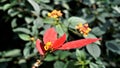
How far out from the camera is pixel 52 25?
1651 millimetres

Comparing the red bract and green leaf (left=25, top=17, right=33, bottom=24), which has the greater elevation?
the red bract

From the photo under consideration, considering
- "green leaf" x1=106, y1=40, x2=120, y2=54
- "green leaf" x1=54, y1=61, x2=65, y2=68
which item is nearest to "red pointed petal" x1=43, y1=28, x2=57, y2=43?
Result: "green leaf" x1=54, y1=61, x2=65, y2=68

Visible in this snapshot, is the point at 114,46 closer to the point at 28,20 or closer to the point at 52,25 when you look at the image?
the point at 52,25

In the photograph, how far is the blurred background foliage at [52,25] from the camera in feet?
5.58

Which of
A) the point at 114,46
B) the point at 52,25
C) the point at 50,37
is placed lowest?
the point at 114,46

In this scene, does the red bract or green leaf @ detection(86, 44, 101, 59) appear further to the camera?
green leaf @ detection(86, 44, 101, 59)

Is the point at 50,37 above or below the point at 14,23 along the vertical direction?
above

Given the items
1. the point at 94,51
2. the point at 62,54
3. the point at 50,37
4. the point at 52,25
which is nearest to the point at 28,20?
the point at 52,25

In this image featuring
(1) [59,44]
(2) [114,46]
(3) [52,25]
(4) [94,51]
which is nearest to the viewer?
(1) [59,44]

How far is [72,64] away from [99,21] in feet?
2.35

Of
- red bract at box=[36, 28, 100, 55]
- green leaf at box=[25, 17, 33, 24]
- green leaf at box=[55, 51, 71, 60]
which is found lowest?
green leaf at box=[55, 51, 71, 60]

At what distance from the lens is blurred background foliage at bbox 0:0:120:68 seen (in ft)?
5.58

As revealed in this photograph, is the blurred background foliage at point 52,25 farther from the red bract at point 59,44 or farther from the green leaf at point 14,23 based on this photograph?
the red bract at point 59,44

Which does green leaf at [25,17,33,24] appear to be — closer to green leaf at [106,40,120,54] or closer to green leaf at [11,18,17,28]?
green leaf at [11,18,17,28]
